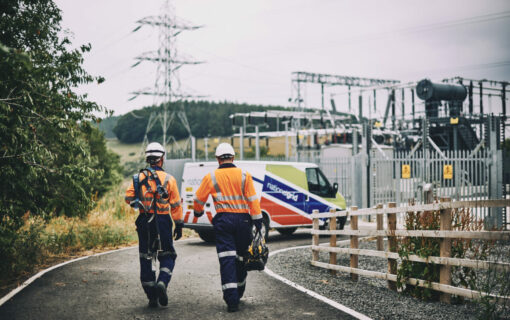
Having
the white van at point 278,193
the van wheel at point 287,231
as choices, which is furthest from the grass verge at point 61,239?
the van wheel at point 287,231

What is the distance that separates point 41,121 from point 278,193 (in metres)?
6.69

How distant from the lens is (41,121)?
793 centimetres

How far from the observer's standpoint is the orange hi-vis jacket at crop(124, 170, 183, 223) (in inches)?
255

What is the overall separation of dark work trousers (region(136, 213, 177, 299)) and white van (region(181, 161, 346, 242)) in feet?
19.4

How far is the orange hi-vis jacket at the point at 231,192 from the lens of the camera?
6.41 meters

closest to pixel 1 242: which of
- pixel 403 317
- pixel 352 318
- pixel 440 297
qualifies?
pixel 352 318

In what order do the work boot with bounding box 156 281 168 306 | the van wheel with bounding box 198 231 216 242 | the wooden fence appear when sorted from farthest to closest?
the van wheel with bounding box 198 231 216 242, the work boot with bounding box 156 281 168 306, the wooden fence

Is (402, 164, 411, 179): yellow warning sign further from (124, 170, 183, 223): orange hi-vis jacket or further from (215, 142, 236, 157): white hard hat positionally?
(124, 170, 183, 223): orange hi-vis jacket

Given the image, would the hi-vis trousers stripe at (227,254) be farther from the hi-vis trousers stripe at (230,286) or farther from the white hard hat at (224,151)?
the white hard hat at (224,151)

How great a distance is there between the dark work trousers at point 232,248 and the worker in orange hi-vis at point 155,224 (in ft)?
A: 2.05

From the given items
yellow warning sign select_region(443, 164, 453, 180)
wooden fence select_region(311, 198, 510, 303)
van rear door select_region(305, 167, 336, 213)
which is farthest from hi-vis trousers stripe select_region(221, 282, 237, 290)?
yellow warning sign select_region(443, 164, 453, 180)

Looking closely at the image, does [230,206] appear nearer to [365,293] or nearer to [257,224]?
[257,224]

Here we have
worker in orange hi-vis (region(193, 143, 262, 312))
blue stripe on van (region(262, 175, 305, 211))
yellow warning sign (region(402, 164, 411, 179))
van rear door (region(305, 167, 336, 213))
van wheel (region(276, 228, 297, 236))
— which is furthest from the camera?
yellow warning sign (region(402, 164, 411, 179))

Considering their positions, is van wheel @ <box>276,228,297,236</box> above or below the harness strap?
below
